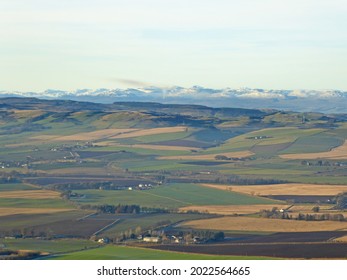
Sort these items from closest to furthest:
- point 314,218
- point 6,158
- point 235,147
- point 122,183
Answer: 1. point 314,218
2. point 122,183
3. point 6,158
4. point 235,147

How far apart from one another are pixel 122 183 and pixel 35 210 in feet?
81.9

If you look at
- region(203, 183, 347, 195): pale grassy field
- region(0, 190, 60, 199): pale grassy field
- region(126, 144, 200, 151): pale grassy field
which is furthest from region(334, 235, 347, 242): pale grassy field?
region(126, 144, 200, 151): pale grassy field

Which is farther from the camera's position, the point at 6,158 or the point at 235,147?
the point at 235,147

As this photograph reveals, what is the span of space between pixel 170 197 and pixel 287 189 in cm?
1427

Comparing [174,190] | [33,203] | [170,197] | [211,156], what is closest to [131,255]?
[33,203]

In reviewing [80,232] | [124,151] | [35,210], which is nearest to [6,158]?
[124,151]

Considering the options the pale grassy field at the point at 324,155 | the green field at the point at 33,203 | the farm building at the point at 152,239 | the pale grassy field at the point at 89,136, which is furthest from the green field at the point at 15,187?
the pale grassy field at the point at 89,136

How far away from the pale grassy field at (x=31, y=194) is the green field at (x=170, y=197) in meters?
3.25

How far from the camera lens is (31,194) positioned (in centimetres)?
9325

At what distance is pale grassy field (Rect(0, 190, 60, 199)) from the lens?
91562mm

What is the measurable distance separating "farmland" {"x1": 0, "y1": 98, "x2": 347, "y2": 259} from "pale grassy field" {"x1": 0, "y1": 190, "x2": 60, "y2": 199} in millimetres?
107

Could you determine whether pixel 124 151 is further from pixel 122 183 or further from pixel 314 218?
pixel 314 218

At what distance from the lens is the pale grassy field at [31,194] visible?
91.6 m

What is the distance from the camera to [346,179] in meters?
110
